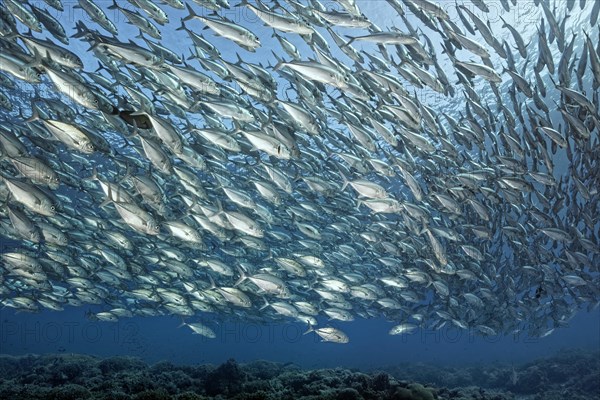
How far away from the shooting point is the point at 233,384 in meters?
9.23

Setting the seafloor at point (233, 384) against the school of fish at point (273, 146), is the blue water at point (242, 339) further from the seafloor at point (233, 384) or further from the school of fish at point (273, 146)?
the school of fish at point (273, 146)

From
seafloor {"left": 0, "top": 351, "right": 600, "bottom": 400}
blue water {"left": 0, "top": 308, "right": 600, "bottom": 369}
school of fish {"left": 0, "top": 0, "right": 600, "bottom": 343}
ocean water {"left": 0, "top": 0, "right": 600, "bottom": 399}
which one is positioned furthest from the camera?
blue water {"left": 0, "top": 308, "right": 600, "bottom": 369}

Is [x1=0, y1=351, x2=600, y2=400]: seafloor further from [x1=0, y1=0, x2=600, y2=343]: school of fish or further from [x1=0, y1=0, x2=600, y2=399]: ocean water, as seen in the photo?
[x1=0, y1=0, x2=600, y2=343]: school of fish

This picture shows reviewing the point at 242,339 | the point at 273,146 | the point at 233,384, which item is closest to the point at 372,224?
the point at 273,146

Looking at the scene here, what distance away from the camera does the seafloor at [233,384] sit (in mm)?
7191

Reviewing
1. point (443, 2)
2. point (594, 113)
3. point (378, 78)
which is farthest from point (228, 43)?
point (594, 113)

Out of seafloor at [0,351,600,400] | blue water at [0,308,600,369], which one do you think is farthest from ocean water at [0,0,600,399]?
blue water at [0,308,600,369]

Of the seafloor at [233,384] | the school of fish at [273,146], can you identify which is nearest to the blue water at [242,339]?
the seafloor at [233,384]

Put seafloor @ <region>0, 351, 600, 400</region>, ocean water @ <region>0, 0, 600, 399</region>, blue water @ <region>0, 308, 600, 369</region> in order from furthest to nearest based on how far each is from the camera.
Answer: blue water @ <region>0, 308, 600, 369</region> < ocean water @ <region>0, 0, 600, 399</region> < seafloor @ <region>0, 351, 600, 400</region>

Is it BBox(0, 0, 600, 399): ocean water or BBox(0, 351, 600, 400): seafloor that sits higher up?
BBox(0, 0, 600, 399): ocean water

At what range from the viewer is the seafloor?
7191 millimetres

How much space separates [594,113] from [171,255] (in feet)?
28.3

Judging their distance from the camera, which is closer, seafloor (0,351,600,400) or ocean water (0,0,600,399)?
seafloor (0,351,600,400)

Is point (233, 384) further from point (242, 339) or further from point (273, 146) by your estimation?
point (242, 339)
